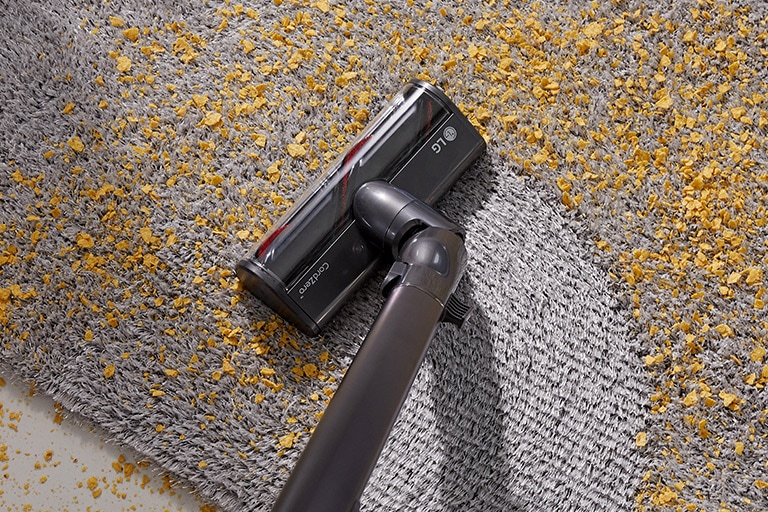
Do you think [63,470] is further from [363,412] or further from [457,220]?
[457,220]

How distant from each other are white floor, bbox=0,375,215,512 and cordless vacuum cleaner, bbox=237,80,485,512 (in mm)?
321

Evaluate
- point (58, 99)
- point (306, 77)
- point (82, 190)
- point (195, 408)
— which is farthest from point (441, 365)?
point (58, 99)

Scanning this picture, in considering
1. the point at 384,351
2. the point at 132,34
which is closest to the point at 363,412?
the point at 384,351

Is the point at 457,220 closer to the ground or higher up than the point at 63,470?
higher up

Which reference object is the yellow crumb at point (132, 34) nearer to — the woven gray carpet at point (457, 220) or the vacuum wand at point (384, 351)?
the woven gray carpet at point (457, 220)

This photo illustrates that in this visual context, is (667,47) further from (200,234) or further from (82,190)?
(82,190)

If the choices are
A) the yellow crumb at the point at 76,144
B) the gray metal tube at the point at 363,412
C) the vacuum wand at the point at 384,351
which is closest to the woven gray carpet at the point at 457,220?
the yellow crumb at the point at 76,144

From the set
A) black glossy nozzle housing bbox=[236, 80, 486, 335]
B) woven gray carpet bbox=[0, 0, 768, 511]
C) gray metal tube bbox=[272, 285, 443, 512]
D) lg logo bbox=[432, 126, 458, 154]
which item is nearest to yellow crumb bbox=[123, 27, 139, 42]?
woven gray carpet bbox=[0, 0, 768, 511]

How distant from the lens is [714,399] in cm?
108

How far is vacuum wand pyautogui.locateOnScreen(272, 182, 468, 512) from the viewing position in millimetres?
722

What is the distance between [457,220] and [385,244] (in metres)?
0.20

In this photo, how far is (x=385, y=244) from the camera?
1029 millimetres

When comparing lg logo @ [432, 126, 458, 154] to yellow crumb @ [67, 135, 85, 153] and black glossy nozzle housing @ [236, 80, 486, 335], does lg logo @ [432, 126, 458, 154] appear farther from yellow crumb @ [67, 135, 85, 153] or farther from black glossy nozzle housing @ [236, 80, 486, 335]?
yellow crumb @ [67, 135, 85, 153]

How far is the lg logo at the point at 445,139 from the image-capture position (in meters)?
1.12
